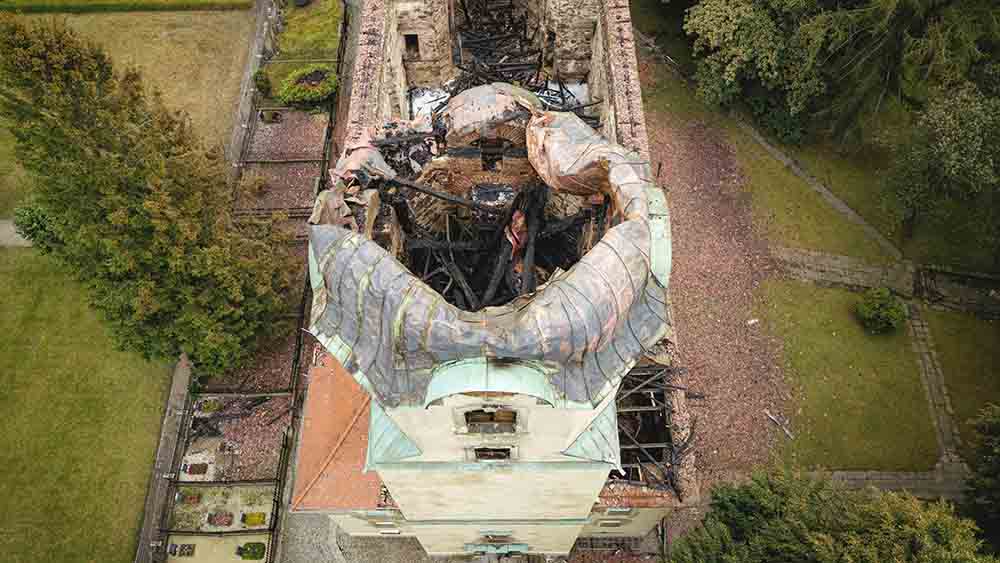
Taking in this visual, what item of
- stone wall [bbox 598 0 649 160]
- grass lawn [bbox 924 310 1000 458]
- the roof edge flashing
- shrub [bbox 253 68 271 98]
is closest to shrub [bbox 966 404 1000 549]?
grass lawn [bbox 924 310 1000 458]

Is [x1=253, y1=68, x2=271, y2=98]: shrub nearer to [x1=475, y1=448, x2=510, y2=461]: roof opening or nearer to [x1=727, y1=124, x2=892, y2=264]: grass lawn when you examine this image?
[x1=727, y1=124, x2=892, y2=264]: grass lawn

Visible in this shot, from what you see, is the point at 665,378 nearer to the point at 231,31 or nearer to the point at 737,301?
the point at 737,301

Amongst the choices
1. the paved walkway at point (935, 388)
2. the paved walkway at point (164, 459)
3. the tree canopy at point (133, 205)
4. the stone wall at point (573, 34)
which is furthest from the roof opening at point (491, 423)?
the paved walkway at point (935, 388)

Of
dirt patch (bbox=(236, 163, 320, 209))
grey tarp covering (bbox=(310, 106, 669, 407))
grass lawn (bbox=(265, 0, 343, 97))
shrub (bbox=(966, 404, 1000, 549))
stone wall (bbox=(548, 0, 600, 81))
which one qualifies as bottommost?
shrub (bbox=(966, 404, 1000, 549))

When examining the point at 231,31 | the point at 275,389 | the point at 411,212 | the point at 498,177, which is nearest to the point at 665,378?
the point at 498,177

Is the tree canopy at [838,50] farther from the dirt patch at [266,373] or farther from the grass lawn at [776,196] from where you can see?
the dirt patch at [266,373]

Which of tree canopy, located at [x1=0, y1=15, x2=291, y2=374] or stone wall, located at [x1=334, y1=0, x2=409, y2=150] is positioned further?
stone wall, located at [x1=334, y1=0, x2=409, y2=150]
